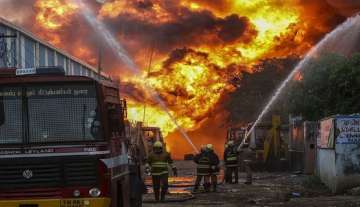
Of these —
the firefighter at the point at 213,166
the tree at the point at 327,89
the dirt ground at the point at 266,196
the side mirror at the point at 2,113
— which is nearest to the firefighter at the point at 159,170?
the dirt ground at the point at 266,196

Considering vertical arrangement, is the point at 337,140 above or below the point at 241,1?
below

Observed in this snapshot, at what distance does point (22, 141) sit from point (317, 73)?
21.1m

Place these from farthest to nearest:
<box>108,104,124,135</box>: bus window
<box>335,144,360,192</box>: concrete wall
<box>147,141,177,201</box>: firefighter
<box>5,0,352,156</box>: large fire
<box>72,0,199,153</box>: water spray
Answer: <box>72,0,199,153</box>: water spray, <box>5,0,352,156</box>: large fire, <box>147,141,177,201</box>: firefighter, <box>335,144,360,192</box>: concrete wall, <box>108,104,124,135</box>: bus window

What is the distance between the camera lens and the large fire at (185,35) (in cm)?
3653

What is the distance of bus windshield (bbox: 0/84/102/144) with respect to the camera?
10.4 m

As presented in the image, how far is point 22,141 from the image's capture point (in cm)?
1039

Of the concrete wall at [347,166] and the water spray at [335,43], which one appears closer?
the concrete wall at [347,166]

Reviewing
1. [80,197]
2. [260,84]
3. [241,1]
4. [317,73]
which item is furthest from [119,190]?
[260,84]

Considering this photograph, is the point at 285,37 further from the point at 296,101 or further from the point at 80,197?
the point at 80,197

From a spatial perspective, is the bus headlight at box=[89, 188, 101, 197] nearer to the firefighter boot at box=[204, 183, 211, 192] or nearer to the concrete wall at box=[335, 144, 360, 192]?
the concrete wall at box=[335, 144, 360, 192]

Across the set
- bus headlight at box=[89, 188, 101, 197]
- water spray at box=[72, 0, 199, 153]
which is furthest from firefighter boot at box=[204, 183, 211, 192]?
water spray at box=[72, 0, 199, 153]

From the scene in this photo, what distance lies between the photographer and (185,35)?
39.8 metres

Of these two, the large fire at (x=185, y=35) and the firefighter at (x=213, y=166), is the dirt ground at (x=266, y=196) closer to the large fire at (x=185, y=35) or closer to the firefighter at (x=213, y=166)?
the firefighter at (x=213, y=166)

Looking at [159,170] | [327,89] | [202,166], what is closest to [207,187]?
[202,166]
